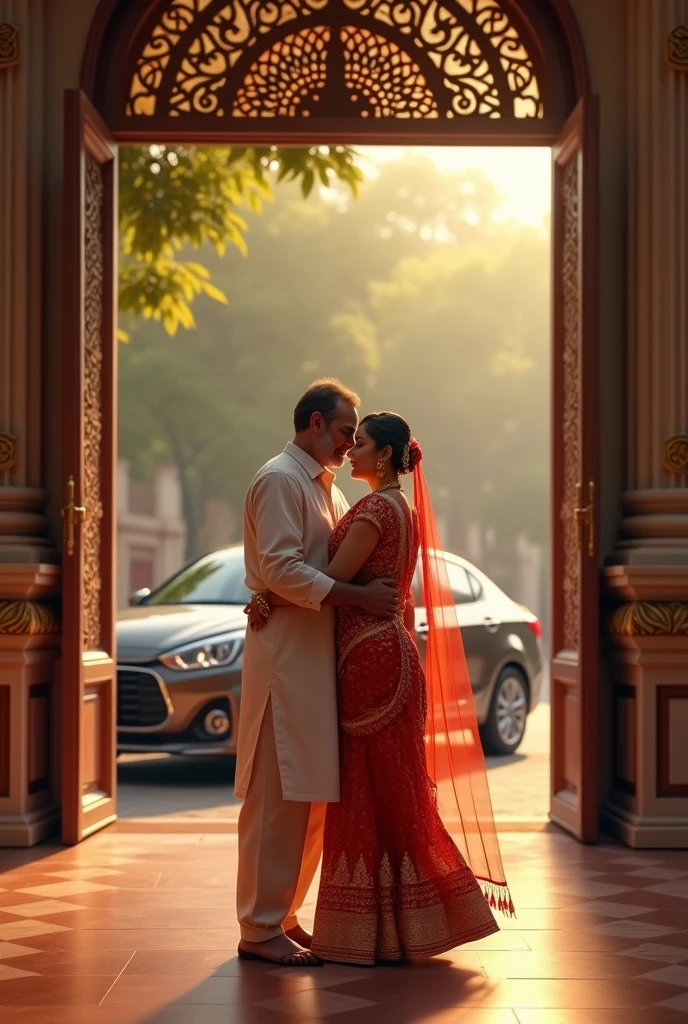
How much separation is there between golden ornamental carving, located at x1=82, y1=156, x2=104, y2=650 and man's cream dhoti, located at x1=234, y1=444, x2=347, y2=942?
103 inches

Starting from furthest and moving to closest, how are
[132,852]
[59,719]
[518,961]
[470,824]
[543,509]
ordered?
[543,509] < [59,719] < [132,852] < [470,824] < [518,961]

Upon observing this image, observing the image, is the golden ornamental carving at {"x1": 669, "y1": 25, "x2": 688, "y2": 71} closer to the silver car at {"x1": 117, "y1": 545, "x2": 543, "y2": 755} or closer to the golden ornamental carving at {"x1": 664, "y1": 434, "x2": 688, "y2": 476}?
the golden ornamental carving at {"x1": 664, "y1": 434, "x2": 688, "y2": 476}

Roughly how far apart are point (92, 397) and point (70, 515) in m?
0.82

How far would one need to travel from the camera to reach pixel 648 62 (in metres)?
7.13

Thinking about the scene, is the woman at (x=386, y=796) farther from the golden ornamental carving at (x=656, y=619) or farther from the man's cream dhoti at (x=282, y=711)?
the golden ornamental carving at (x=656, y=619)

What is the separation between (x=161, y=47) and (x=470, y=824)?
452 centimetres

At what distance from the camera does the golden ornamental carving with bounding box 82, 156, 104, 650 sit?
23.7 ft

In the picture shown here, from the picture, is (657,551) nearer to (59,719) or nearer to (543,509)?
(59,719)

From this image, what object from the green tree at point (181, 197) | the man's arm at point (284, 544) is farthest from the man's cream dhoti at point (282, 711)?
the green tree at point (181, 197)

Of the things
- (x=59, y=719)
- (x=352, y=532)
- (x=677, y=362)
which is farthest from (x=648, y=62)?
(x=59, y=719)

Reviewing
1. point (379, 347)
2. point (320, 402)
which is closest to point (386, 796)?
point (320, 402)

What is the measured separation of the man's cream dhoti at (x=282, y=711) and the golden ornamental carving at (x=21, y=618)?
218cm

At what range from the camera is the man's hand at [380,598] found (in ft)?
15.2

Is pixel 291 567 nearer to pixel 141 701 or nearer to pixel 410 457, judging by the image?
pixel 410 457
